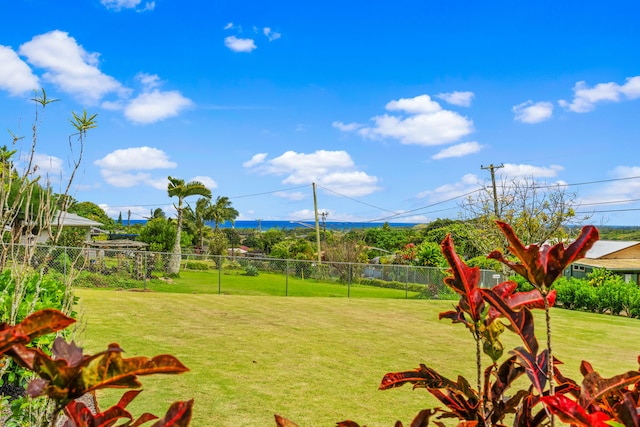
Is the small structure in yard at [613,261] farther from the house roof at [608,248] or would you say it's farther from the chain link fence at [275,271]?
the chain link fence at [275,271]

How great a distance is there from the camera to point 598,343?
1019 centimetres

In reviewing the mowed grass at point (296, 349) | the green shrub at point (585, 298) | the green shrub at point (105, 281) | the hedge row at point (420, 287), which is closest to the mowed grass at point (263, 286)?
the hedge row at point (420, 287)

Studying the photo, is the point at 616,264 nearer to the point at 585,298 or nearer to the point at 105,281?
the point at 585,298

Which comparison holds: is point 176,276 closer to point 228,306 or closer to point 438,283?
point 228,306

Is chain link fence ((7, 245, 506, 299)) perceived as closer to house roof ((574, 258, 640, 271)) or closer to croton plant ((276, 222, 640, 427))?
house roof ((574, 258, 640, 271))

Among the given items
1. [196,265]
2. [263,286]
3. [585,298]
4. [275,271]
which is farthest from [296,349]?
[196,265]

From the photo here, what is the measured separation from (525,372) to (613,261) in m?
24.9

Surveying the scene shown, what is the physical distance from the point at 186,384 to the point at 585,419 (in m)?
5.53

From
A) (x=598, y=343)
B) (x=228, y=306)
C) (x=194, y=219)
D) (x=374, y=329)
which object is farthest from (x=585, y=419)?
(x=194, y=219)

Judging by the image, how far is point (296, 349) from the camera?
8.07m

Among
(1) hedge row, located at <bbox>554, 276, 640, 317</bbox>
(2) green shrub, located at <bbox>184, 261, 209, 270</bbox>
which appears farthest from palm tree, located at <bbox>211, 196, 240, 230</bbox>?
(1) hedge row, located at <bbox>554, 276, 640, 317</bbox>

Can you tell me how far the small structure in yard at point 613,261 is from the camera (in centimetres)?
2106

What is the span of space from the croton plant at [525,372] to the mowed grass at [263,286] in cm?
1550

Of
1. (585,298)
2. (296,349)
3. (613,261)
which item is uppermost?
(613,261)
